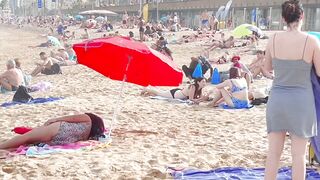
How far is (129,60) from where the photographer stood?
219 inches

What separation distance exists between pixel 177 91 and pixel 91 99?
1685 mm

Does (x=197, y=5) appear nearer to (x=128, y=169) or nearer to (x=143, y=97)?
(x=143, y=97)

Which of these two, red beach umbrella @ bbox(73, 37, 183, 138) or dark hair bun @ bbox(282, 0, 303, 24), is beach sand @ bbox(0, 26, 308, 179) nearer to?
red beach umbrella @ bbox(73, 37, 183, 138)

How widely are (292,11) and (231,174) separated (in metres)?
1.72

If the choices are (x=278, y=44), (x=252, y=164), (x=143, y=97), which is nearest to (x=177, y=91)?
(x=143, y=97)

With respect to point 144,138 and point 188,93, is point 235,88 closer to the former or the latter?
point 188,93

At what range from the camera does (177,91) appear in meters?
9.08

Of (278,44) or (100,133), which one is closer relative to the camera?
(278,44)

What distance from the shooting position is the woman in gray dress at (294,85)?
120 inches

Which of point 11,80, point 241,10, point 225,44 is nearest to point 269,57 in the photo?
point 11,80

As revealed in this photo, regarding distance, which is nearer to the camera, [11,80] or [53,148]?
[53,148]

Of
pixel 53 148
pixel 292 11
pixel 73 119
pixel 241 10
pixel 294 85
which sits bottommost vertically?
pixel 53 148

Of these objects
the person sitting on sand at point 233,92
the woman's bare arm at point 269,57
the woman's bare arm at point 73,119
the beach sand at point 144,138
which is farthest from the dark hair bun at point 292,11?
the person sitting on sand at point 233,92

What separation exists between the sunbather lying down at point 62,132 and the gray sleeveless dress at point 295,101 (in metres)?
2.70
